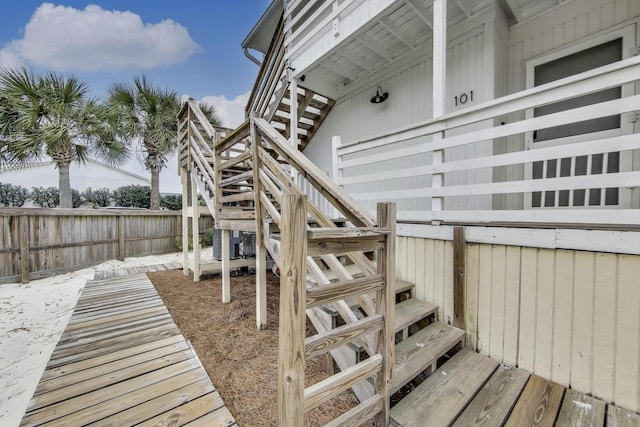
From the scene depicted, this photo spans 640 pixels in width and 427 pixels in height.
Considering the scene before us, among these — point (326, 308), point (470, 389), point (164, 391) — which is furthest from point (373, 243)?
point (164, 391)

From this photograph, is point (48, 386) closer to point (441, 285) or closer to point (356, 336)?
point (356, 336)

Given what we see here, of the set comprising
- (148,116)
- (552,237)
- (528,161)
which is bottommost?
(552,237)

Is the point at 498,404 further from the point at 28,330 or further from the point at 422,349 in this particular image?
the point at 28,330

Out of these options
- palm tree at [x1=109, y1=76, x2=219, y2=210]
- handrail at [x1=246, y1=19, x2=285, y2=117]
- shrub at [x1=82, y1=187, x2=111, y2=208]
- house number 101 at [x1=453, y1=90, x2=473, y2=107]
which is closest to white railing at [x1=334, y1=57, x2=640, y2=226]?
house number 101 at [x1=453, y1=90, x2=473, y2=107]

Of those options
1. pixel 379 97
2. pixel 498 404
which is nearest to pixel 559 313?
pixel 498 404

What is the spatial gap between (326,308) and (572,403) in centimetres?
151

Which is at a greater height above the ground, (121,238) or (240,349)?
(121,238)

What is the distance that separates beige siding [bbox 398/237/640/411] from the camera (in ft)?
4.78

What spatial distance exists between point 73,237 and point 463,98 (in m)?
8.12

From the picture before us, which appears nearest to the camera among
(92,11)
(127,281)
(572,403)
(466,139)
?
(572,403)

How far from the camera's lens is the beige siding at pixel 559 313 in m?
1.46

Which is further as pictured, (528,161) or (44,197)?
(44,197)

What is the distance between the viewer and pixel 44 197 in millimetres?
8680

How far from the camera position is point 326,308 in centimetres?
183
